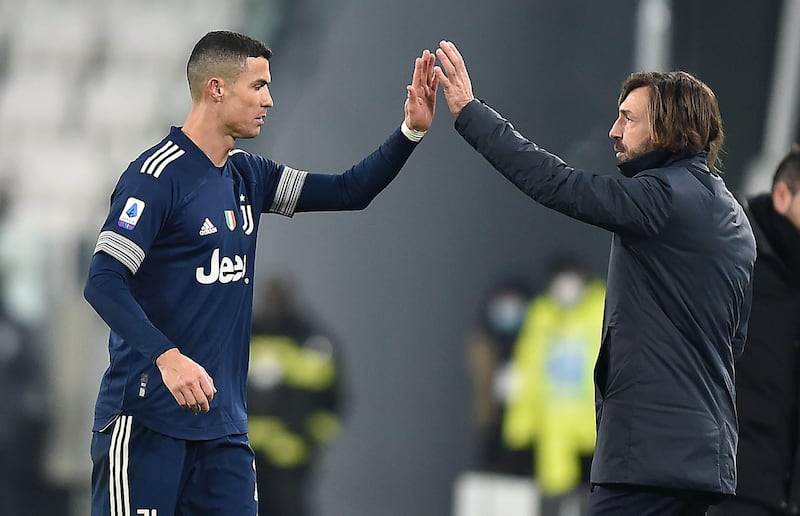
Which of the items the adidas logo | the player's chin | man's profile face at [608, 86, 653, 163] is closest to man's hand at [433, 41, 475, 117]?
man's profile face at [608, 86, 653, 163]

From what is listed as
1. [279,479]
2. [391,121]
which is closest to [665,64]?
[391,121]

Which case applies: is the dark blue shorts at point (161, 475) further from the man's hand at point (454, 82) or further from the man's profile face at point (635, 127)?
the man's profile face at point (635, 127)

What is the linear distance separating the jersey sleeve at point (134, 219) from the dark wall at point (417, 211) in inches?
103

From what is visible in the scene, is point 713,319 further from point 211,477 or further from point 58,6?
point 58,6

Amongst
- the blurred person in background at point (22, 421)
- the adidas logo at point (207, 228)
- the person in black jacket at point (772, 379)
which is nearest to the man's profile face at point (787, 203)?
the person in black jacket at point (772, 379)

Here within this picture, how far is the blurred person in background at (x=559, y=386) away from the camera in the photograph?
5.32m

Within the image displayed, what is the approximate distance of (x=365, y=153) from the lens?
202 inches

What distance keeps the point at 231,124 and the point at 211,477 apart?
0.71m

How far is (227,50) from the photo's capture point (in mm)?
2586

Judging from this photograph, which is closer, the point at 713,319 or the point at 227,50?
the point at 713,319

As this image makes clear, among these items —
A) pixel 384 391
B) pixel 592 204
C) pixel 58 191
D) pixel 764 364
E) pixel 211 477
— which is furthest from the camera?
pixel 384 391

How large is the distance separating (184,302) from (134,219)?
0.65ft

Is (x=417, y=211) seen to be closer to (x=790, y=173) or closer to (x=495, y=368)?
(x=495, y=368)

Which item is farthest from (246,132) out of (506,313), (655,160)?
(506,313)
